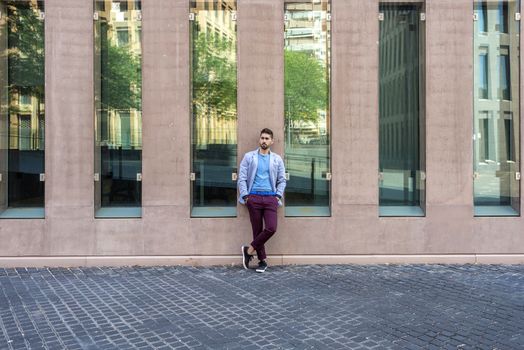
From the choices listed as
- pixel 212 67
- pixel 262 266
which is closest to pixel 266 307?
pixel 262 266

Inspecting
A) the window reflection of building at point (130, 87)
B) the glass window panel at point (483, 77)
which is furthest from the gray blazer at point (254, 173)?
the glass window panel at point (483, 77)

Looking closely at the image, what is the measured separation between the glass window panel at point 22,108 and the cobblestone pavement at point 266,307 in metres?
1.37

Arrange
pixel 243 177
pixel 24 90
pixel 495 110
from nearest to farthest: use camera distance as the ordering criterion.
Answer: pixel 243 177 < pixel 24 90 < pixel 495 110

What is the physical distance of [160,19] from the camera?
9102mm

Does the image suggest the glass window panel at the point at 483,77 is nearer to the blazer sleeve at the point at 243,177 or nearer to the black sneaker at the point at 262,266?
the blazer sleeve at the point at 243,177

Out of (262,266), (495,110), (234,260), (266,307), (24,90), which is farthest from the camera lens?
(495,110)

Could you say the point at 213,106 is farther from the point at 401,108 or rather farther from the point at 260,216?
the point at 401,108

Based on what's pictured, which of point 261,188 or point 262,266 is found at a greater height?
point 261,188

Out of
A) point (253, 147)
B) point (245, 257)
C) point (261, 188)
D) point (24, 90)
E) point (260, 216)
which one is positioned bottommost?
point (245, 257)

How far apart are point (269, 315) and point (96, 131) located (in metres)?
4.76

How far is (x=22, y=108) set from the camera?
933cm

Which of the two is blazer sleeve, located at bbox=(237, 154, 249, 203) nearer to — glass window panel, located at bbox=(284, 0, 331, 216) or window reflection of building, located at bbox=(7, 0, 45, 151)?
glass window panel, located at bbox=(284, 0, 331, 216)

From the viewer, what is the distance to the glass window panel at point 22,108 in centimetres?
924

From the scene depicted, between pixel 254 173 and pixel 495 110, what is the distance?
14.3 feet
